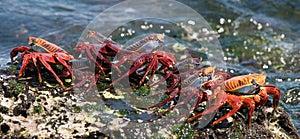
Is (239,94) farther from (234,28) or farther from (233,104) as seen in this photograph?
(234,28)

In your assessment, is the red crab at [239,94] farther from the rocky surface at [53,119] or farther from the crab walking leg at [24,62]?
the crab walking leg at [24,62]

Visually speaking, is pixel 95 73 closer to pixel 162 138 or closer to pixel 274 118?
pixel 162 138

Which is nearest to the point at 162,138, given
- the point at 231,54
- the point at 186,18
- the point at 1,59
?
the point at 1,59

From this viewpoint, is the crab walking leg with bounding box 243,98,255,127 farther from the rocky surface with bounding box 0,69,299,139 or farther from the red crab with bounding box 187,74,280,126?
the rocky surface with bounding box 0,69,299,139

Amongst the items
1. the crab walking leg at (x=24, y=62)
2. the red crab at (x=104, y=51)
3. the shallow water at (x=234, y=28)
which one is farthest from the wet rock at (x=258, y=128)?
the shallow water at (x=234, y=28)

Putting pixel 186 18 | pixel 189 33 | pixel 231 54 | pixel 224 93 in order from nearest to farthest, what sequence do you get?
pixel 224 93 < pixel 231 54 < pixel 189 33 < pixel 186 18
